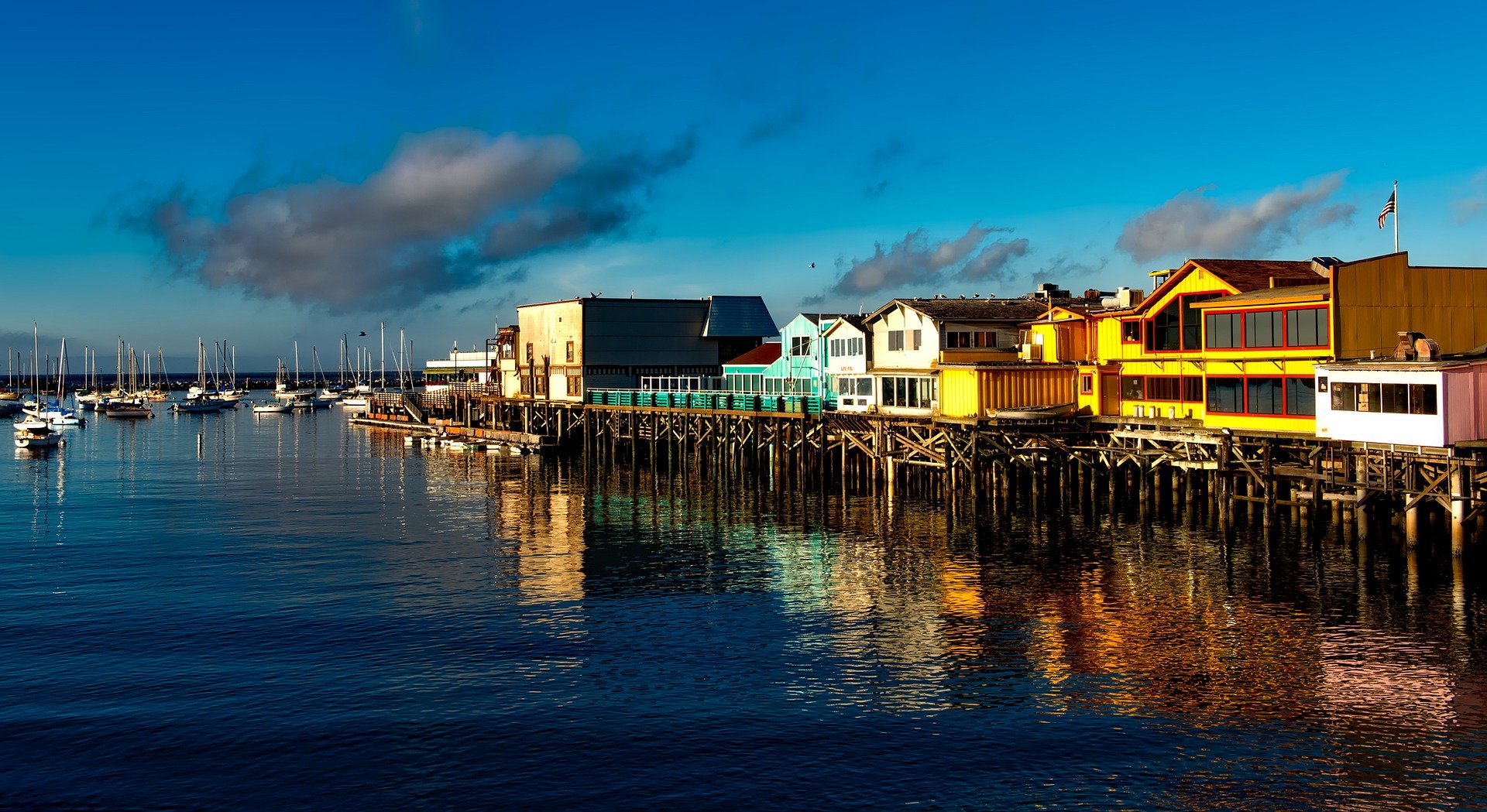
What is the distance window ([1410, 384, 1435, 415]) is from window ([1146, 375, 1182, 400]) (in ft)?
47.5

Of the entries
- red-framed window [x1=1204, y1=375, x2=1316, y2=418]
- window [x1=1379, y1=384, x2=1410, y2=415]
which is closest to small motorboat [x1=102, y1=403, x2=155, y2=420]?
red-framed window [x1=1204, y1=375, x2=1316, y2=418]

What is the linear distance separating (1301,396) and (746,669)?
97.7ft

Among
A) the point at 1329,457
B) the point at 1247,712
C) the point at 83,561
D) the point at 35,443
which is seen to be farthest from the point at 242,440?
the point at 1247,712

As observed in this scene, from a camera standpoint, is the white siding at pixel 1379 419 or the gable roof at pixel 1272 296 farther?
the gable roof at pixel 1272 296

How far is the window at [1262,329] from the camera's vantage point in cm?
5138

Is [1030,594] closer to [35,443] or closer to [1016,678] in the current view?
[1016,678]

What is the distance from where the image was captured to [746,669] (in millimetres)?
31984

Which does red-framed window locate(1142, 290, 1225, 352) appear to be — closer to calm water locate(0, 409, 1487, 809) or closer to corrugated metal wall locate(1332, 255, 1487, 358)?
corrugated metal wall locate(1332, 255, 1487, 358)

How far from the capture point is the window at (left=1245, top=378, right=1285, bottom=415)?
167ft

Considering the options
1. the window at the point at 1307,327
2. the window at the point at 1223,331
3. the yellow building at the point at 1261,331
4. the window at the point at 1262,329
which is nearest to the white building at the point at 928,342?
the yellow building at the point at 1261,331

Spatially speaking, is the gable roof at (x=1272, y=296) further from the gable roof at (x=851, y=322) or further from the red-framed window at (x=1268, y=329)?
the gable roof at (x=851, y=322)

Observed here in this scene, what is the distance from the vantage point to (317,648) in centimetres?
3456

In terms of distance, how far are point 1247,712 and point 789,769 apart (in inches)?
434

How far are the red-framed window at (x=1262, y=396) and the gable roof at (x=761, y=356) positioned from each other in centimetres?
4217
